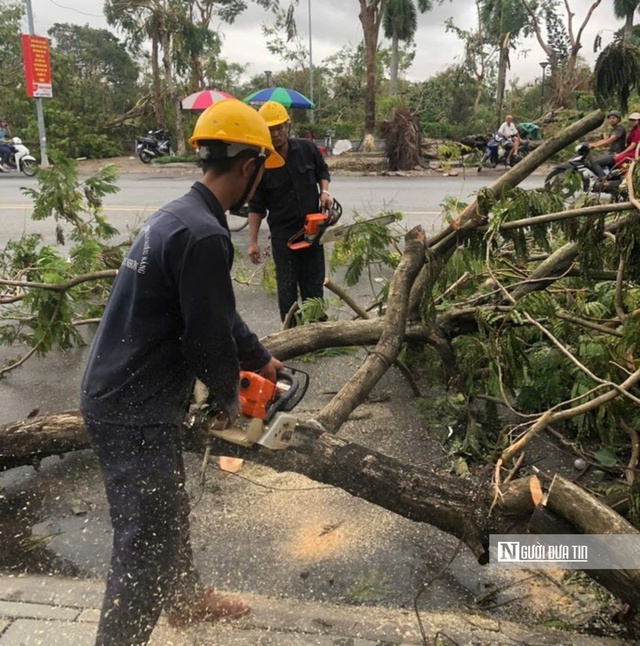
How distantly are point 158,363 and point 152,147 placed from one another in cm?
1984

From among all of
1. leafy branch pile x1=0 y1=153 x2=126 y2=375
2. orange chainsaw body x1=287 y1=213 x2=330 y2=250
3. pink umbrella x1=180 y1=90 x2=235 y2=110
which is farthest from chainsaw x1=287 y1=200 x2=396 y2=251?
pink umbrella x1=180 y1=90 x2=235 y2=110

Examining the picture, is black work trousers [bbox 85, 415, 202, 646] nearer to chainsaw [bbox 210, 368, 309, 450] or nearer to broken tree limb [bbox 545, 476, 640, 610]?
chainsaw [bbox 210, 368, 309, 450]

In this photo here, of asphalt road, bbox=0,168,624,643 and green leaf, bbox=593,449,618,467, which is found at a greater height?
green leaf, bbox=593,449,618,467

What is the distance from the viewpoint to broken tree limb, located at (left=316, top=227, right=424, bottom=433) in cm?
262

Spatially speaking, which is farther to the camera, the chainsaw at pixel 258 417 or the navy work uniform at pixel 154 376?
the chainsaw at pixel 258 417

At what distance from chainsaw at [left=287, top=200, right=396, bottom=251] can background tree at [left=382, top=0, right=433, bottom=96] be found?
23139mm

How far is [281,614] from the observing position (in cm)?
204

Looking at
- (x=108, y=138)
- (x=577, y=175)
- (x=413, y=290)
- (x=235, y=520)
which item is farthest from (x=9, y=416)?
(x=108, y=138)

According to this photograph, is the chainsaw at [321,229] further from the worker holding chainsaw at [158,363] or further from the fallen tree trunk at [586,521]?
the fallen tree trunk at [586,521]

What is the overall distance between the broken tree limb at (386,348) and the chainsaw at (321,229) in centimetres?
70

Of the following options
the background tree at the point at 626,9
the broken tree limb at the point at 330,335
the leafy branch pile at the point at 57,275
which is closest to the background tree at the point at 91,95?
the leafy branch pile at the point at 57,275

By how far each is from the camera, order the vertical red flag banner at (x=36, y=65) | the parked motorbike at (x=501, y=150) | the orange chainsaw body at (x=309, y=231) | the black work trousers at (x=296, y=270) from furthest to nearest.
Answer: the vertical red flag banner at (x=36, y=65) < the parked motorbike at (x=501, y=150) < the black work trousers at (x=296, y=270) < the orange chainsaw body at (x=309, y=231)

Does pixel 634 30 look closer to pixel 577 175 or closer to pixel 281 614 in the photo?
pixel 577 175

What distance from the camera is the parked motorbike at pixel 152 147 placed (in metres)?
19.9
